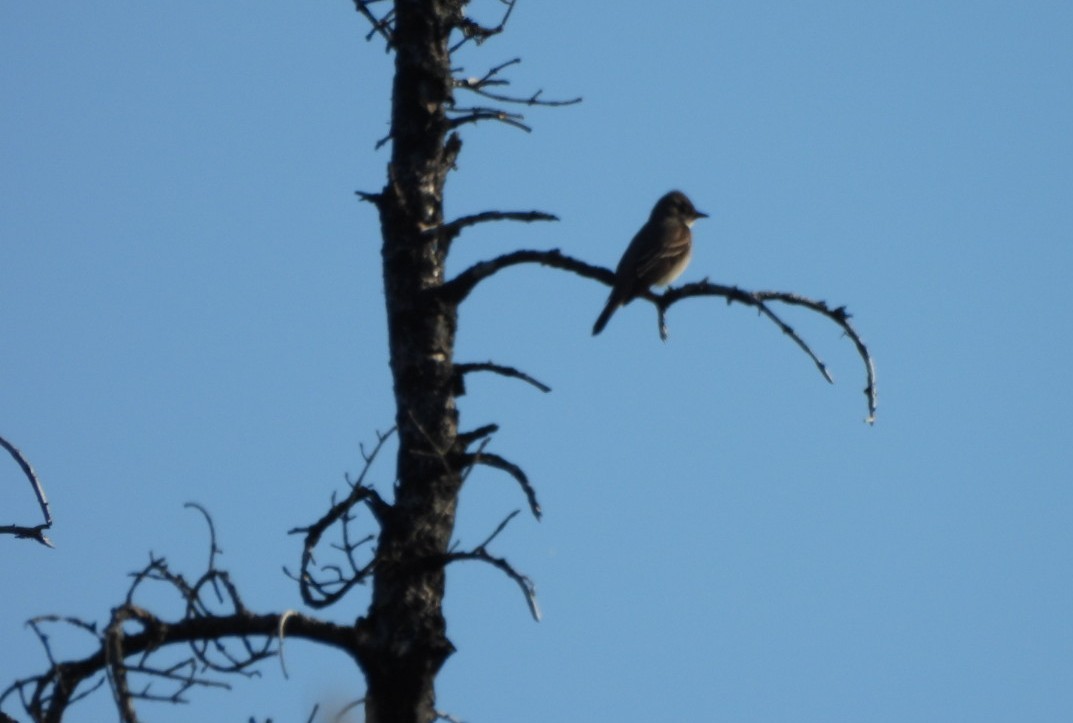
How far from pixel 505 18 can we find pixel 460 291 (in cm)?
183

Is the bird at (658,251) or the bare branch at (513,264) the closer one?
the bare branch at (513,264)

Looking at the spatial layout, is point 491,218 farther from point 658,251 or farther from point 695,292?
point 658,251

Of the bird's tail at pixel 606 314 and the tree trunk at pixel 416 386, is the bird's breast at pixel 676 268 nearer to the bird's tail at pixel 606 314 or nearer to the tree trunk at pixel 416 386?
the bird's tail at pixel 606 314

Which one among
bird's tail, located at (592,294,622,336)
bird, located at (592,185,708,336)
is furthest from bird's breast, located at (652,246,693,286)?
bird's tail, located at (592,294,622,336)

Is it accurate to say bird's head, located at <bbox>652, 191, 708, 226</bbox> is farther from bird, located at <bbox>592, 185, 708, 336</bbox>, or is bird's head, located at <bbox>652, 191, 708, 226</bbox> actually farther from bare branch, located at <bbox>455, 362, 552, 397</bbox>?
bare branch, located at <bbox>455, 362, 552, 397</bbox>

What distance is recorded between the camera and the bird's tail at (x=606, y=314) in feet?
35.2

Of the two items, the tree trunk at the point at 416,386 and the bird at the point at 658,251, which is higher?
the bird at the point at 658,251

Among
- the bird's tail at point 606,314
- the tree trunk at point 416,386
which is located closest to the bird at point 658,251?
the bird's tail at point 606,314

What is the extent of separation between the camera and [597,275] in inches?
282

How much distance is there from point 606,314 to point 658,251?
136 centimetres

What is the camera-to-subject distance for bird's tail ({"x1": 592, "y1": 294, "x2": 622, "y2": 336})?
1073cm

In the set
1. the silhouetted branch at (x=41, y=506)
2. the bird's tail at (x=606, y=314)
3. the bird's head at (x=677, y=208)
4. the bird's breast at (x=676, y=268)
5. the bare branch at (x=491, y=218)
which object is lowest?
the silhouetted branch at (x=41, y=506)

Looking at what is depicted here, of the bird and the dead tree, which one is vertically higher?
the bird

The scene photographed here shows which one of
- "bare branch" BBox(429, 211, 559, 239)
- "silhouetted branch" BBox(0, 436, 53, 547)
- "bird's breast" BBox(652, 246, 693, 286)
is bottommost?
"silhouetted branch" BBox(0, 436, 53, 547)
